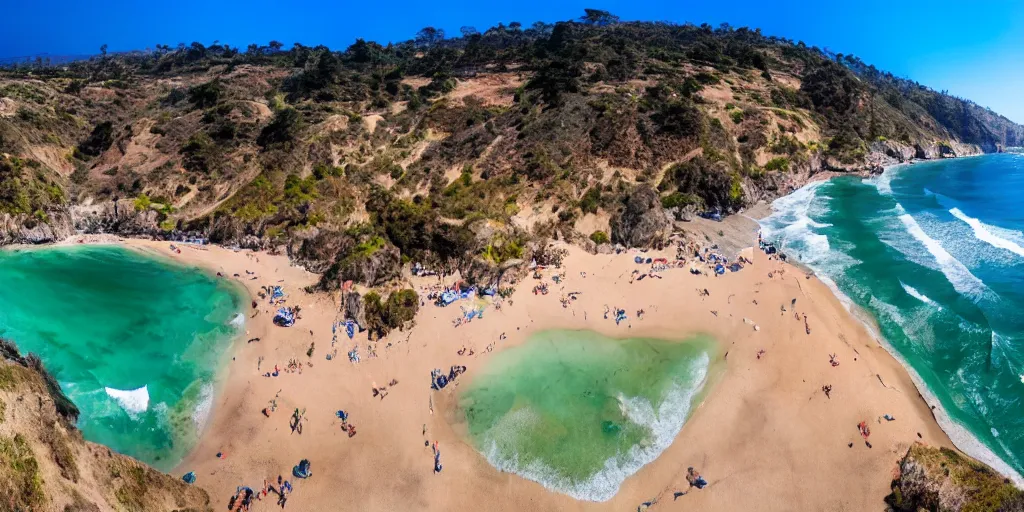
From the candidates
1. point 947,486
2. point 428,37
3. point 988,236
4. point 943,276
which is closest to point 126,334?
point 947,486

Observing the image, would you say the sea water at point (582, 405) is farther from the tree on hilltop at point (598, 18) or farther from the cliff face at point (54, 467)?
the tree on hilltop at point (598, 18)

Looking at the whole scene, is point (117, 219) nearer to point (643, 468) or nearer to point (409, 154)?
point (409, 154)

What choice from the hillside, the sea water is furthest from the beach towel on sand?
the hillside

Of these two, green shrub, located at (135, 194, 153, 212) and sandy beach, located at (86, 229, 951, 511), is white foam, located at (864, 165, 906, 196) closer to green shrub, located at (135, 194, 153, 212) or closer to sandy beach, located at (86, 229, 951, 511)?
sandy beach, located at (86, 229, 951, 511)

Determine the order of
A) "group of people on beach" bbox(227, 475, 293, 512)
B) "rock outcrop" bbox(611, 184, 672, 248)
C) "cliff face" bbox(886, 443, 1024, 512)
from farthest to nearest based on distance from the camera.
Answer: "rock outcrop" bbox(611, 184, 672, 248) < "group of people on beach" bbox(227, 475, 293, 512) < "cliff face" bbox(886, 443, 1024, 512)

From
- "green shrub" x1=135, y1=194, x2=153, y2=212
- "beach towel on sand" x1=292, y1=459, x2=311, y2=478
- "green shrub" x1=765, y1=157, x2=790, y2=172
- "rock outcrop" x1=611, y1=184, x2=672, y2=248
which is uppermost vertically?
"green shrub" x1=765, y1=157, x2=790, y2=172

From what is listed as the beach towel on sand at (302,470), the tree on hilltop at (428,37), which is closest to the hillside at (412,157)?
the beach towel on sand at (302,470)

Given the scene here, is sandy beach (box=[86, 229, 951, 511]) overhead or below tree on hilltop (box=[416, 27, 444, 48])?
below
